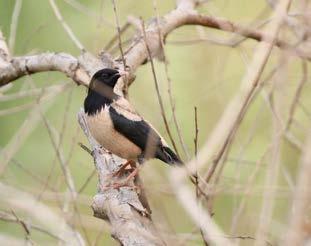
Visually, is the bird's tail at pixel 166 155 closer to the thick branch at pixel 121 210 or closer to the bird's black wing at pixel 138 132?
the bird's black wing at pixel 138 132

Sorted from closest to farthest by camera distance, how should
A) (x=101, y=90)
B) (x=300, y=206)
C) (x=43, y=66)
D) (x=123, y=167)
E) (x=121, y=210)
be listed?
(x=300, y=206) → (x=121, y=210) → (x=123, y=167) → (x=101, y=90) → (x=43, y=66)

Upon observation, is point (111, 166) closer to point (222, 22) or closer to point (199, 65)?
point (199, 65)

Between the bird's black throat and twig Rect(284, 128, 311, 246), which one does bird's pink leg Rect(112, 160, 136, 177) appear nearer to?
the bird's black throat

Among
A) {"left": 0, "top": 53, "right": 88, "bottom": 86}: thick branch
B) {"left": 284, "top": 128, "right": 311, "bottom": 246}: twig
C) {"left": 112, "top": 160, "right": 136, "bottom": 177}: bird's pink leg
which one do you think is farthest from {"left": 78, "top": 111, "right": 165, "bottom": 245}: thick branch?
{"left": 284, "top": 128, "right": 311, "bottom": 246}: twig

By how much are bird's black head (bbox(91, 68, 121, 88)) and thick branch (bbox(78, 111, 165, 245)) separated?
1.49ft

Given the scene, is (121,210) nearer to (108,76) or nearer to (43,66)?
(108,76)

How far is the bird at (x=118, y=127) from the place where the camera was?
15.8 ft

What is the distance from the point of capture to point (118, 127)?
489cm

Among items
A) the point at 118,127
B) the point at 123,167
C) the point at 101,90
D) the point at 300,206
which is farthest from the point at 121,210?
the point at 300,206

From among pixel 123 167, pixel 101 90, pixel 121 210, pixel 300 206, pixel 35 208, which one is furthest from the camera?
pixel 101 90

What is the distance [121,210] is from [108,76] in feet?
4.04

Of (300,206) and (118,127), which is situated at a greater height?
(300,206)

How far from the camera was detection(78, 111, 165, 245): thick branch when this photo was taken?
3.60m

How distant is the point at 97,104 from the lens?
4.96 m
